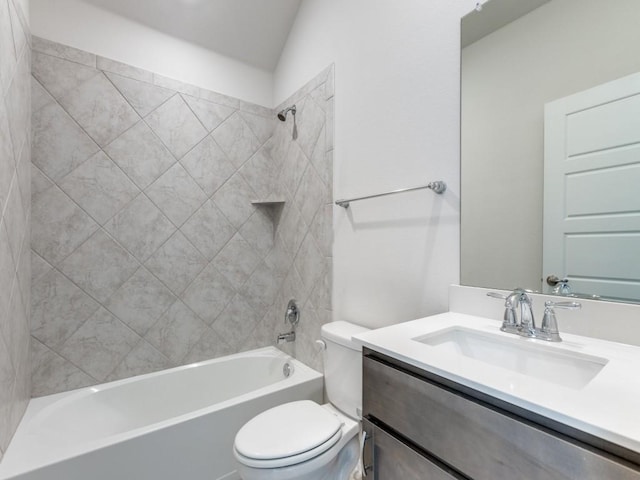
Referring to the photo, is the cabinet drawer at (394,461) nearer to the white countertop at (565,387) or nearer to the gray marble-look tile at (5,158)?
the white countertop at (565,387)

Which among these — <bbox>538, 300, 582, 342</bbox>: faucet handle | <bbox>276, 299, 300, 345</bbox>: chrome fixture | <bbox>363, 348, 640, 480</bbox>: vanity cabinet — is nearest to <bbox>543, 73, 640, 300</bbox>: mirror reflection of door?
<bbox>538, 300, 582, 342</bbox>: faucet handle

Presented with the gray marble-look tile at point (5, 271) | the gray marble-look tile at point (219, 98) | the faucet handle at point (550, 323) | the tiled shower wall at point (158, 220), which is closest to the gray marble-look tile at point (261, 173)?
the tiled shower wall at point (158, 220)

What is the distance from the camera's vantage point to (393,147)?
1.47 metres

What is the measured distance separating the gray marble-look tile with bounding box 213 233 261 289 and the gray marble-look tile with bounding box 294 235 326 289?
0.39m

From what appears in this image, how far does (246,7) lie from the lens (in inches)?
80.8

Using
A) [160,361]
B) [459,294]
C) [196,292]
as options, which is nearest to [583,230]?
[459,294]

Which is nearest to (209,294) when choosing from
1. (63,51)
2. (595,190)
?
(63,51)

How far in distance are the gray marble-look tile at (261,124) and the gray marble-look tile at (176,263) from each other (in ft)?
3.11

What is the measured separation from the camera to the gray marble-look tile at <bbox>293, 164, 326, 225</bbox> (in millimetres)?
1941

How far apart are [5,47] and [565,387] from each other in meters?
2.08

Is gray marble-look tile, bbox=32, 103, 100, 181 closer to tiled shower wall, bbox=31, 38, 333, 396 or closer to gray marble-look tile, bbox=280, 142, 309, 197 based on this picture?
tiled shower wall, bbox=31, 38, 333, 396

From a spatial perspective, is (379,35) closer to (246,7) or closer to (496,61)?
(496,61)

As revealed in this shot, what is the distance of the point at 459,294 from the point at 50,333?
204cm

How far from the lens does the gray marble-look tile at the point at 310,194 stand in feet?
6.37
